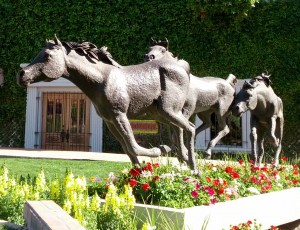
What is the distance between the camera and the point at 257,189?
5.24 metres

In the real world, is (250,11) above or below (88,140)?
above

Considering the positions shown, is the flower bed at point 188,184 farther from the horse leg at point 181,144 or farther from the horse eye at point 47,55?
the horse eye at point 47,55

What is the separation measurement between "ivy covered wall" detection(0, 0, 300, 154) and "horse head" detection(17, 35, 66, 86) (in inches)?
376

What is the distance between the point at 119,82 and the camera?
14.6ft

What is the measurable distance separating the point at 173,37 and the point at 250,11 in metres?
2.74

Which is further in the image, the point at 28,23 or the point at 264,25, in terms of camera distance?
the point at 28,23

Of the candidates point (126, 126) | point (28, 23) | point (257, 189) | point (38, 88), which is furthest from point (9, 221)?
point (28, 23)

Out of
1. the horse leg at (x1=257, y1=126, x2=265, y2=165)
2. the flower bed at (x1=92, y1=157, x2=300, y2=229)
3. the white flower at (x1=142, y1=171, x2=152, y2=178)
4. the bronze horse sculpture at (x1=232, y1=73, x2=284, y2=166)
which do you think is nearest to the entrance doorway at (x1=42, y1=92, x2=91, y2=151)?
the horse leg at (x1=257, y1=126, x2=265, y2=165)

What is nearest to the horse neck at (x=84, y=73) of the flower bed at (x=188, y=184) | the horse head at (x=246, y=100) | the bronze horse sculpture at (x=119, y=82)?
the bronze horse sculpture at (x=119, y=82)

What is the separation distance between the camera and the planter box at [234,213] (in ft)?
12.3

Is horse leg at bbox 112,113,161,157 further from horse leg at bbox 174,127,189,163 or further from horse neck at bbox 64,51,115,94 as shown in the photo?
horse leg at bbox 174,127,189,163

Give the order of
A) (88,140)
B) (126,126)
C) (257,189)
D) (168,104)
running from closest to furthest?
(126,126) < (168,104) < (257,189) < (88,140)

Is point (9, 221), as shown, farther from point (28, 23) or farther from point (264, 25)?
point (28, 23)

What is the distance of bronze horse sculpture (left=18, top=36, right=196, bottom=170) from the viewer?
Result: 4.17 metres
